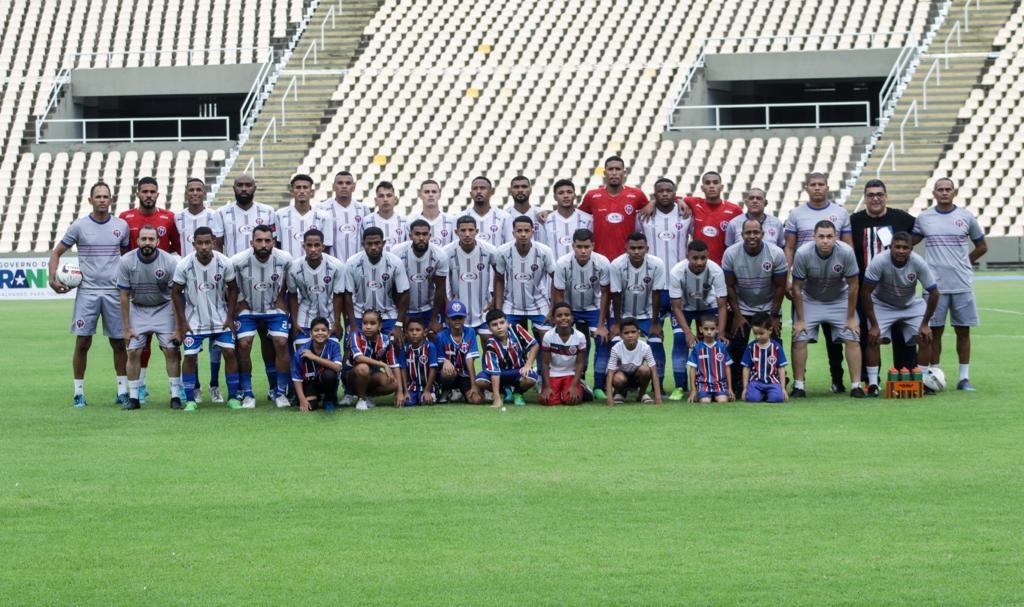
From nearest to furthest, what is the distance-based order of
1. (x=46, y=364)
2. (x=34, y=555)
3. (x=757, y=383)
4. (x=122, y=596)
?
(x=122, y=596), (x=34, y=555), (x=757, y=383), (x=46, y=364)

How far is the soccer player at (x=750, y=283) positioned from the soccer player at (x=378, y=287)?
2845 mm

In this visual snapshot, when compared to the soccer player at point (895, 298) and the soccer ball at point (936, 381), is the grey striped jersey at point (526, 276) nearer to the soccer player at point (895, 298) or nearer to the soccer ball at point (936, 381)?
the soccer player at point (895, 298)

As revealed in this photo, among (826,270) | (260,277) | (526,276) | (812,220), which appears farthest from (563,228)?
(260,277)

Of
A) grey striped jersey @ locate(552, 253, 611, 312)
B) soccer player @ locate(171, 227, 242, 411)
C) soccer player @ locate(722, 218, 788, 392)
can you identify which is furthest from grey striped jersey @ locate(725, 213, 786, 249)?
soccer player @ locate(171, 227, 242, 411)

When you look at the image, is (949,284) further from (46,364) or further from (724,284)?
(46,364)

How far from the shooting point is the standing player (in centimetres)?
1314

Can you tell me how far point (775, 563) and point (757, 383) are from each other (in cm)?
609

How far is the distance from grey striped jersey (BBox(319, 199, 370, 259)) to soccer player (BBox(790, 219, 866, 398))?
4.04 meters

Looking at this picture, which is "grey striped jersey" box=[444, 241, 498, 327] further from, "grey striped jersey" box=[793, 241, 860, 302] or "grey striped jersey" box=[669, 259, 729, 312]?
"grey striped jersey" box=[793, 241, 860, 302]

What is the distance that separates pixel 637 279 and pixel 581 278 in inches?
19.4

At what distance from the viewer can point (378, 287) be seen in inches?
505

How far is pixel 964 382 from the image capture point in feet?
43.2

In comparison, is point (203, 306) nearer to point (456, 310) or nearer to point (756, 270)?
point (456, 310)

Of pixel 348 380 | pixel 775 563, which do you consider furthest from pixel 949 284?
pixel 775 563
